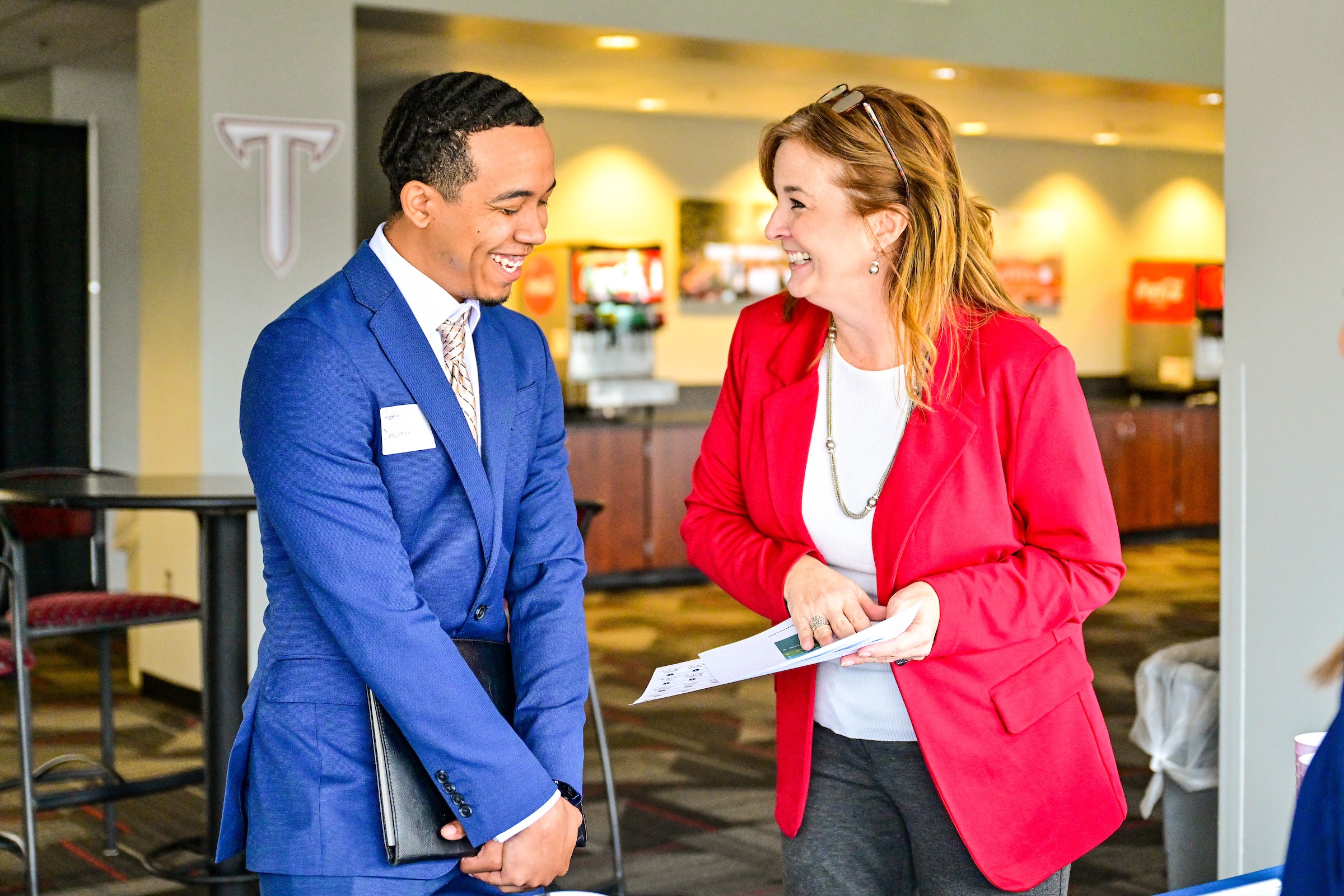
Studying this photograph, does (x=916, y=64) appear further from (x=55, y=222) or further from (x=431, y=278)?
(x=431, y=278)

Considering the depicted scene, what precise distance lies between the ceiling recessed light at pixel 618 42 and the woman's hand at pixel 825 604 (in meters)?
5.22

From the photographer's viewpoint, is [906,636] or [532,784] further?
[906,636]

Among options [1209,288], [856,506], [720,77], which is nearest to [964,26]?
[720,77]

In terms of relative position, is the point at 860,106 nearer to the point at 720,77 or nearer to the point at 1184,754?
the point at 1184,754

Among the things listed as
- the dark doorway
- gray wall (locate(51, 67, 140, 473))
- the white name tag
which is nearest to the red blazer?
the white name tag

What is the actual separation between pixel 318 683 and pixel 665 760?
3.61 metres

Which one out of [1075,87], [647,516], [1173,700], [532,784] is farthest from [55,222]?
[532,784]

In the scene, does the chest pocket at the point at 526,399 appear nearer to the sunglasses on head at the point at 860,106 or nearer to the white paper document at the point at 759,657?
the white paper document at the point at 759,657

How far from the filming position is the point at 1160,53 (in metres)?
7.80

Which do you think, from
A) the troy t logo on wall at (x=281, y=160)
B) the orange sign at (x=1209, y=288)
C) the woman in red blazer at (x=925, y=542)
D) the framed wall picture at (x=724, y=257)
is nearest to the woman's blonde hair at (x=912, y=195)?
the woman in red blazer at (x=925, y=542)

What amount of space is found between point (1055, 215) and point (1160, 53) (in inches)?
135

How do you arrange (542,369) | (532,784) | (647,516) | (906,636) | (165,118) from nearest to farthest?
(532,784), (906,636), (542,369), (165,118), (647,516)

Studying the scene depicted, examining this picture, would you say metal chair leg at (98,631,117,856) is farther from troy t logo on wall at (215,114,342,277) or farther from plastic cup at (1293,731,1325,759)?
plastic cup at (1293,731,1325,759)

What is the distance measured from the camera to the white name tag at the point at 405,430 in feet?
4.92
